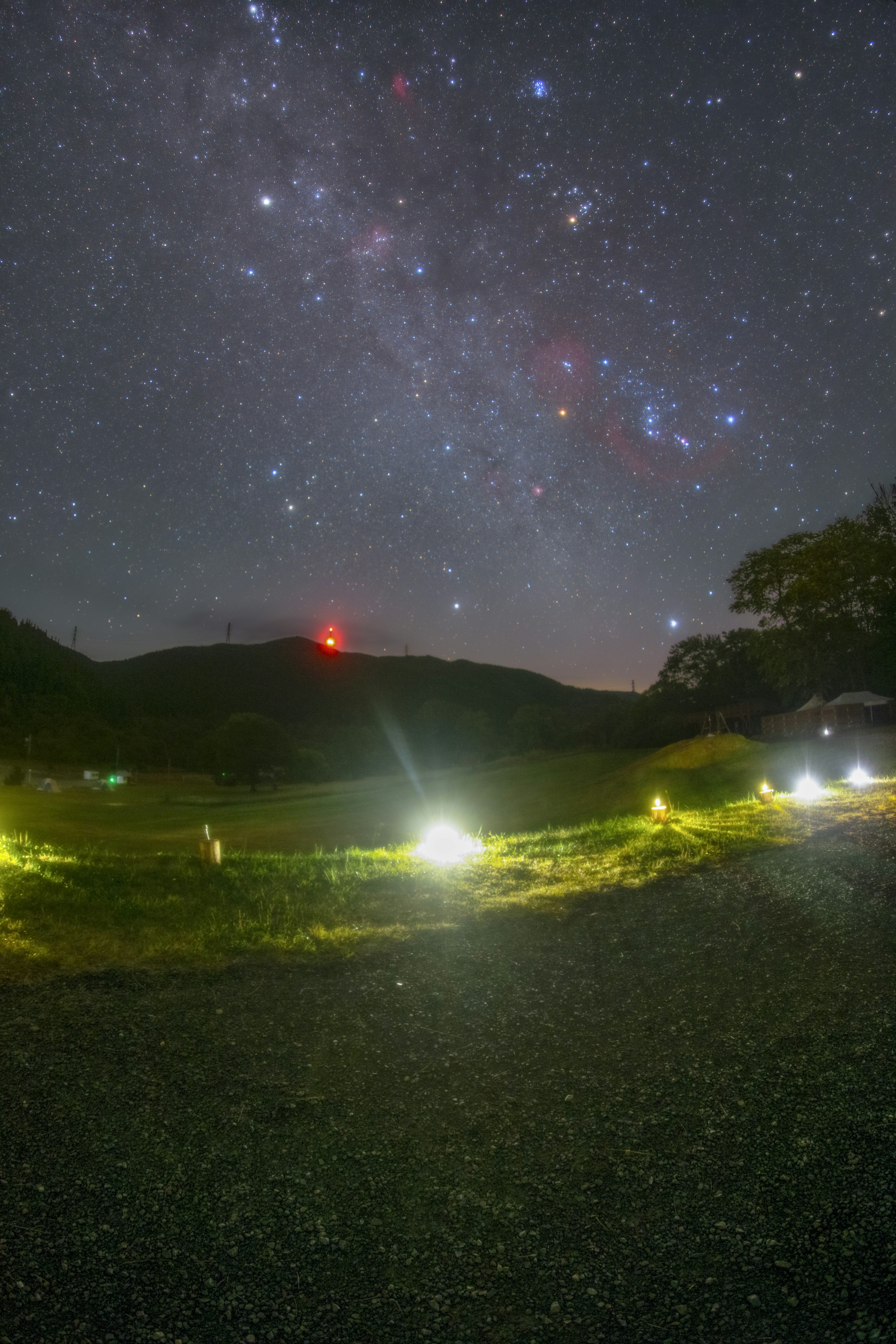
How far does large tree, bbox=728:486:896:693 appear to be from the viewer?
147 feet

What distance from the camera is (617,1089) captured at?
12.9 ft

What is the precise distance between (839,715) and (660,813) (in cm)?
3350

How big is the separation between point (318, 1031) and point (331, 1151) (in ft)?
4.56

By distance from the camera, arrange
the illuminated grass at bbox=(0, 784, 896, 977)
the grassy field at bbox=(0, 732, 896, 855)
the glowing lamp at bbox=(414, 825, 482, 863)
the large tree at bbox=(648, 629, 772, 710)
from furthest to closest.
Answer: the large tree at bbox=(648, 629, 772, 710)
the grassy field at bbox=(0, 732, 896, 855)
the glowing lamp at bbox=(414, 825, 482, 863)
the illuminated grass at bbox=(0, 784, 896, 977)

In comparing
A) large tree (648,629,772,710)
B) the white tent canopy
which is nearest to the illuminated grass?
the white tent canopy

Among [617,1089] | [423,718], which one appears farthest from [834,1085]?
[423,718]

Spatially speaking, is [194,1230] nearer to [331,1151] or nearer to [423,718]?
[331,1151]

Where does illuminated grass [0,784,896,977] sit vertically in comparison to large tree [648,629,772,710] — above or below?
below

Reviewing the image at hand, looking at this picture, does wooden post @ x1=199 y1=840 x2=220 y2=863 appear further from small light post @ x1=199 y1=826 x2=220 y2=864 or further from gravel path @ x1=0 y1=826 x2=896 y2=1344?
gravel path @ x1=0 y1=826 x2=896 y2=1344

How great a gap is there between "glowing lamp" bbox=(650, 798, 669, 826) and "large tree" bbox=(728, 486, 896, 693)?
37.4 m

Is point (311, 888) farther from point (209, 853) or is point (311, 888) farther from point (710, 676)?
point (710, 676)

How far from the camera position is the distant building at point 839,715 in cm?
3947

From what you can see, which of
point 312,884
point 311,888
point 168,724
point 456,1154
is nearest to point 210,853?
point 312,884

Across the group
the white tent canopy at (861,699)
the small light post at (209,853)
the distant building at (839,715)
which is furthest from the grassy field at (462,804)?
the white tent canopy at (861,699)
